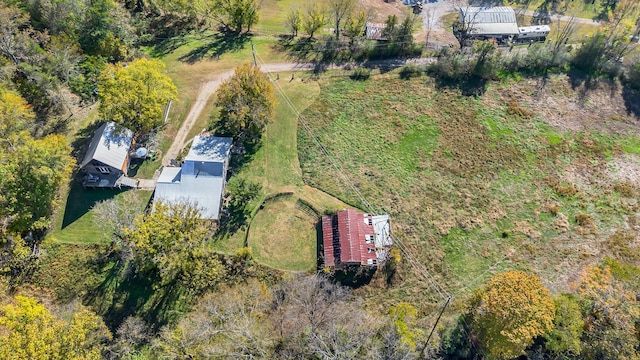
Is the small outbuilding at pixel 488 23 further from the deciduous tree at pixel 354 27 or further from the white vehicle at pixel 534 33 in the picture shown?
the deciduous tree at pixel 354 27

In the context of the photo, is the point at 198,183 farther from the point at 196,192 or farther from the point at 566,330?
the point at 566,330

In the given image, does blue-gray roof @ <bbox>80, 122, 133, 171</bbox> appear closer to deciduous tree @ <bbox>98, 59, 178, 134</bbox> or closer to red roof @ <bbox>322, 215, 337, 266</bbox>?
deciduous tree @ <bbox>98, 59, 178, 134</bbox>

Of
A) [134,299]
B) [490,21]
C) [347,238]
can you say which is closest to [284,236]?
[347,238]

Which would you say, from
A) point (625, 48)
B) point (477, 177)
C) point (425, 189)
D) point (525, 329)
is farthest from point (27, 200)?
point (625, 48)

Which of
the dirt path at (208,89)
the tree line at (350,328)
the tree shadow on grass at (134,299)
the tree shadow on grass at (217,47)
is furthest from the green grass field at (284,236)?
the tree shadow on grass at (217,47)

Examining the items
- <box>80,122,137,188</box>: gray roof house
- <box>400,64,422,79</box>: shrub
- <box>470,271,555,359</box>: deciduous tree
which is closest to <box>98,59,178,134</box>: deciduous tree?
<box>80,122,137,188</box>: gray roof house
